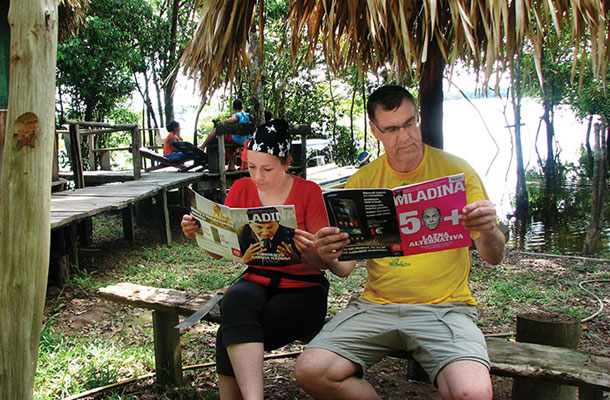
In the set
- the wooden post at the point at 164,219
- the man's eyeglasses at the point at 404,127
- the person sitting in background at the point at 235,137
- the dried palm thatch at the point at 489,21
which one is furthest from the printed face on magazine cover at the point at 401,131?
the person sitting in background at the point at 235,137

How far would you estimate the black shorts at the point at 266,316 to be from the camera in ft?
7.22

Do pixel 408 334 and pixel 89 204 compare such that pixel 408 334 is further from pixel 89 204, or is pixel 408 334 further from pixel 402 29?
pixel 89 204

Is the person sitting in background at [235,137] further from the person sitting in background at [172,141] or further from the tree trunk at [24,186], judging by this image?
the tree trunk at [24,186]

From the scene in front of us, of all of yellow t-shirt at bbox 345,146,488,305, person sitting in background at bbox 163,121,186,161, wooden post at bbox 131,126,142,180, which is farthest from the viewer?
person sitting in background at bbox 163,121,186,161

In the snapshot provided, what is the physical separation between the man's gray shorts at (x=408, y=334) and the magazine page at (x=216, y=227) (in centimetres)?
58

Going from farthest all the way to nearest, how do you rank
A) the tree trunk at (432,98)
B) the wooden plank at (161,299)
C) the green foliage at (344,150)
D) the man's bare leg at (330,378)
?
the green foliage at (344,150), the tree trunk at (432,98), the wooden plank at (161,299), the man's bare leg at (330,378)

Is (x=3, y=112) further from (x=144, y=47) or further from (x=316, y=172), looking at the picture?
(x=144, y=47)

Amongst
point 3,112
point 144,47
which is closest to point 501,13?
point 3,112

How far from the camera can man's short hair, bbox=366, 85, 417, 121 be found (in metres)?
2.33

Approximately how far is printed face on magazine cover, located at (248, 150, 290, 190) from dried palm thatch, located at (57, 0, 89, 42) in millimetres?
6190

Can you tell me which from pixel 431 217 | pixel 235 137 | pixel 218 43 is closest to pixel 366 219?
pixel 431 217

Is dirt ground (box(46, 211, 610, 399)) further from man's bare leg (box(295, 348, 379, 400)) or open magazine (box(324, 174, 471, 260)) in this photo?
open magazine (box(324, 174, 471, 260))

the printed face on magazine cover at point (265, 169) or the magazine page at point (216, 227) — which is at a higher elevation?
the printed face on magazine cover at point (265, 169)

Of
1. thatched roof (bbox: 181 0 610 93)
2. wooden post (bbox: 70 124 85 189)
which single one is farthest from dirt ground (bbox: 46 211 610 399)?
wooden post (bbox: 70 124 85 189)
